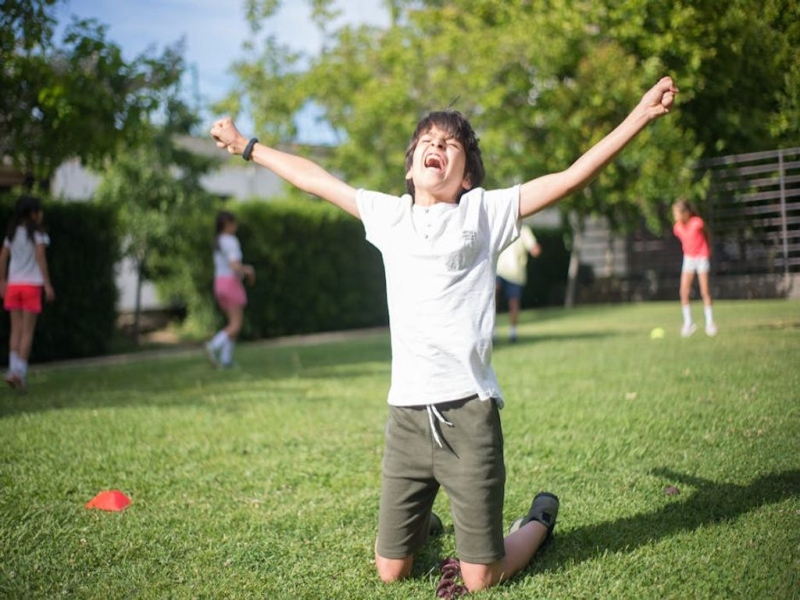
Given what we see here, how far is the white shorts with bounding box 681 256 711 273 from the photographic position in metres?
10.9

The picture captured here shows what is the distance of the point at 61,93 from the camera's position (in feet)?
27.6

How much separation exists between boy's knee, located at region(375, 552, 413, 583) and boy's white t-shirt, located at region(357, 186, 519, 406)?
0.62 m

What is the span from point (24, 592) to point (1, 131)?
7517 mm

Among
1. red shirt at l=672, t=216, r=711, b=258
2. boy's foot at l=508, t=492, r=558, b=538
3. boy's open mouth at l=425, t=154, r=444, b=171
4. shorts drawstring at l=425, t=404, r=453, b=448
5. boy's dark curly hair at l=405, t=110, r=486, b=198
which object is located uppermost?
boy's dark curly hair at l=405, t=110, r=486, b=198

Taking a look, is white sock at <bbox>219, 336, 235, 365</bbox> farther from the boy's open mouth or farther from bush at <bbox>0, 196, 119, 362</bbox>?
the boy's open mouth

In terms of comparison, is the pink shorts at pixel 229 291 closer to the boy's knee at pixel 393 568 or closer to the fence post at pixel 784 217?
the fence post at pixel 784 217

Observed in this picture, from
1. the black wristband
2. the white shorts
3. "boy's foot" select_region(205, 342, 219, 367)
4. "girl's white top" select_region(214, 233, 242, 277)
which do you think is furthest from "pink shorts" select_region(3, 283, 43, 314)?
Result: the white shorts

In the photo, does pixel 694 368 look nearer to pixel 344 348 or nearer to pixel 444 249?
pixel 444 249

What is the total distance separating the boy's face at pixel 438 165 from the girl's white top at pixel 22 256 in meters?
6.46

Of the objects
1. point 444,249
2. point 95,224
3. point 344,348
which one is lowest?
point 344,348

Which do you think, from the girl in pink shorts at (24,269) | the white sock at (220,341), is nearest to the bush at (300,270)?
the white sock at (220,341)

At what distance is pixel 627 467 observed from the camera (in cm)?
438

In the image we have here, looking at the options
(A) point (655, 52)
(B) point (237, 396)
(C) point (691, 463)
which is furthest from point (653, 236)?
(C) point (691, 463)

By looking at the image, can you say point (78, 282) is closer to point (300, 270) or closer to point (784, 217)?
point (300, 270)
